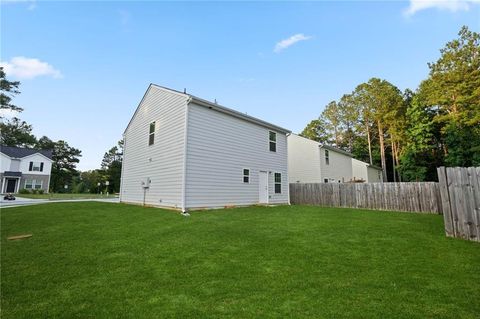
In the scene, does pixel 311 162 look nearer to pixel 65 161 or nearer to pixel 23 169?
pixel 23 169

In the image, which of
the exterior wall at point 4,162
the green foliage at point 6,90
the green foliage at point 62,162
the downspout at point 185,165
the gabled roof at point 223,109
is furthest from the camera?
the green foliage at point 62,162

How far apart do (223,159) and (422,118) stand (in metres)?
26.4

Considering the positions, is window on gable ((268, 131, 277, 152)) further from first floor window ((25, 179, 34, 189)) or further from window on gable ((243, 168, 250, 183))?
first floor window ((25, 179, 34, 189))

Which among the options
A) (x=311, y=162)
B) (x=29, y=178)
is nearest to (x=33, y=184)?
(x=29, y=178)

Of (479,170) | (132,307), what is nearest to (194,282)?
(132,307)

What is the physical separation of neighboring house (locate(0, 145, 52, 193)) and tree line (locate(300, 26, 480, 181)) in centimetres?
4036

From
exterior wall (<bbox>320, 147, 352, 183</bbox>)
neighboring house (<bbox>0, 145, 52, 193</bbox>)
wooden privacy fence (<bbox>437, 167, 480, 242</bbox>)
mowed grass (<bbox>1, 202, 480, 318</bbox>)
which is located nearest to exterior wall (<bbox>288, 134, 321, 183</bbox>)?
exterior wall (<bbox>320, 147, 352, 183</bbox>)

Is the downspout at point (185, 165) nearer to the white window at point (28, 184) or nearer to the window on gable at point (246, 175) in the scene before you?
the window on gable at point (246, 175)

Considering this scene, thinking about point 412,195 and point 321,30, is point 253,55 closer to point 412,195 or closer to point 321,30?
point 321,30

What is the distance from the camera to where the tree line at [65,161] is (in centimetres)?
4092

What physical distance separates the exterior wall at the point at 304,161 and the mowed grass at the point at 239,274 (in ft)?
47.1

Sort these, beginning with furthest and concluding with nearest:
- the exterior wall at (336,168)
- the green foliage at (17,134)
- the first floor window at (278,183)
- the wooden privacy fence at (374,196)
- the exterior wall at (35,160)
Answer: the green foliage at (17,134)
the exterior wall at (35,160)
the exterior wall at (336,168)
the first floor window at (278,183)
the wooden privacy fence at (374,196)

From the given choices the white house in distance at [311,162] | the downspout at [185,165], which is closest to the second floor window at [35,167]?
the downspout at [185,165]

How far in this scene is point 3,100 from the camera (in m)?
28.0
